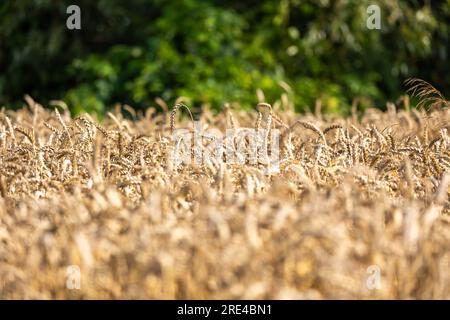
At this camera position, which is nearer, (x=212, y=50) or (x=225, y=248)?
(x=225, y=248)

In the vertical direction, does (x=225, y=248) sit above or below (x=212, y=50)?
below

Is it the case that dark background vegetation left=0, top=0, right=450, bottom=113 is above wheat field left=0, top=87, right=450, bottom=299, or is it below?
above

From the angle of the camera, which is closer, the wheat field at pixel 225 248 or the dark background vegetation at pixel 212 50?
the wheat field at pixel 225 248

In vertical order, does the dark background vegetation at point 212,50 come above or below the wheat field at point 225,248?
above

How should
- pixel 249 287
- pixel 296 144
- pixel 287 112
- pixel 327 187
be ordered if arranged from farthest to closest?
pixel 287 112 → pixel 296 144 → pixel 327 187 → pixel 249 287

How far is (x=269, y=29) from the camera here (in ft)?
41.8

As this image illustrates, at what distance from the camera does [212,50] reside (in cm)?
1186

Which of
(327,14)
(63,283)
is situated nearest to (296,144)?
(63,283)

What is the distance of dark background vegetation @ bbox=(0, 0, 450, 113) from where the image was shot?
1177cm

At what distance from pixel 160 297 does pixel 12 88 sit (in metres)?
11.0

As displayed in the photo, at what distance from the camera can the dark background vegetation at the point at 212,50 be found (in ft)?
38.6

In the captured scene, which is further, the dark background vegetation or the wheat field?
the dark background vegetation
